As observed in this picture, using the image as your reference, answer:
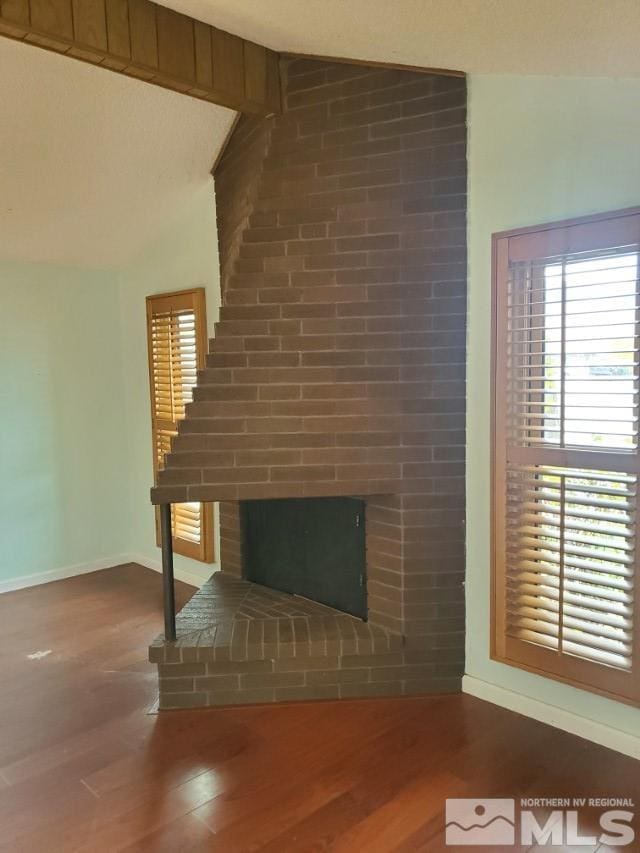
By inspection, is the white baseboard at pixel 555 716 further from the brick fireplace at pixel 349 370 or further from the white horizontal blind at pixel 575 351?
the white horizontal blind at pixel 575 351

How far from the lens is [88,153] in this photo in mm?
2729

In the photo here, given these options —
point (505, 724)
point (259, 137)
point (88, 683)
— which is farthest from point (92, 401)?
point (505, 724)

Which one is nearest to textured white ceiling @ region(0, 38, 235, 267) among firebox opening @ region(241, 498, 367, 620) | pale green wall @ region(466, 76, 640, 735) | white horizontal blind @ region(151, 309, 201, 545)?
white horizontal blind @ region(151, 309, 201, 545)

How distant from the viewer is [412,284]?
2.51 m

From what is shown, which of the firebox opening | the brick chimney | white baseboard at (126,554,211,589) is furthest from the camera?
white baseboard at (126,554,211,589)

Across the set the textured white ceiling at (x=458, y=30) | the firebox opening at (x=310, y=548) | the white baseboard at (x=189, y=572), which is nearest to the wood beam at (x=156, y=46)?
the textured white ceiling at (x=458, y=30)

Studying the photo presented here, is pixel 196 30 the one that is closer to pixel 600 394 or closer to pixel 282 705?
pixel 600 394

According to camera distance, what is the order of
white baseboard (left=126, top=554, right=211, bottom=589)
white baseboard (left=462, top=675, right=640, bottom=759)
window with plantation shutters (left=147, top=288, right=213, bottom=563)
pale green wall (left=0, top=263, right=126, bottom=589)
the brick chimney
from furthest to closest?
1. pale green wall (left=0, top=263, right=126, bottom=589)
2. white baseboard (left=126, top=554, right=211, bottom=589)
3. window with plantation shutters (left=147, top=288, right=213, bottom=563)
4. the brick chimney
5. white baseboard (left=462, top=675, right=640, bottom=759)

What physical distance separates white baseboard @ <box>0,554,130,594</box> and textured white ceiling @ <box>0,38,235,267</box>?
84.4 inches

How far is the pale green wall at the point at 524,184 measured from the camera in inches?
82.7

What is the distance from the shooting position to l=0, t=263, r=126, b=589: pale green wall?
3.97m

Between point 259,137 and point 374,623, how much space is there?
2245 millimetres

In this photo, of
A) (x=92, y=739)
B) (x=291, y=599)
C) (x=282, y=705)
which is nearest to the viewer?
(x=92, y=739)

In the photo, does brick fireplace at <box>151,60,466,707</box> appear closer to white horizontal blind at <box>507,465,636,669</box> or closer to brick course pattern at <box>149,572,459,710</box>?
brick course pattern at <box>149,572,459,710</box>
